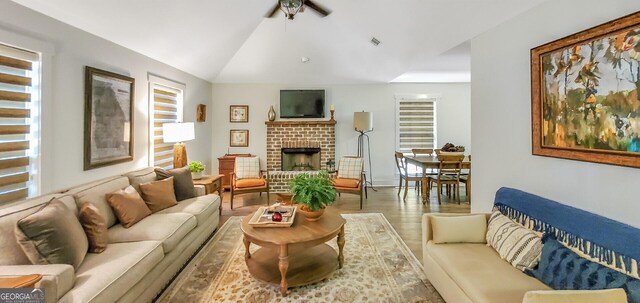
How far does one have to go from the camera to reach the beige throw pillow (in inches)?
94.3

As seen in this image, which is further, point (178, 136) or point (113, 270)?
point (178, 136)

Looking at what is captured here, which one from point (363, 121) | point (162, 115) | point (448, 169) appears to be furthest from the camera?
point (363, 121)

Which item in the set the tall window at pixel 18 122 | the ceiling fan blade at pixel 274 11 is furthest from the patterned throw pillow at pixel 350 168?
the tall window at pixel 18 122

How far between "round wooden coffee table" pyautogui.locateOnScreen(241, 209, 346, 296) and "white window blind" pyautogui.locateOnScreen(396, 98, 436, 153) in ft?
14.4

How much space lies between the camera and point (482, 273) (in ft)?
6.18

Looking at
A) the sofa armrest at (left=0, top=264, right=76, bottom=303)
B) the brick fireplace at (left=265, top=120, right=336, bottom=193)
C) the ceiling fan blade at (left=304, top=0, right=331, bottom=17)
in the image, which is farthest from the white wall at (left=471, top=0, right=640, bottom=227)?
the brick fireplace at (left=265, top=120, right=336, bottom=193)

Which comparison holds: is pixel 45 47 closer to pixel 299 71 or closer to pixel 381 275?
pixel 381 275

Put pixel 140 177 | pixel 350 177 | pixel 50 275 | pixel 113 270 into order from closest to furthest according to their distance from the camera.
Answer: pixel 50 275
pixel 113 270
pixel 140 177
pixel 350 177

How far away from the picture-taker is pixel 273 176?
239 inches

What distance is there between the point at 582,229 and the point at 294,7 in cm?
347

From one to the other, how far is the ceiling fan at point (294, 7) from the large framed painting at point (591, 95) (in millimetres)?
2540

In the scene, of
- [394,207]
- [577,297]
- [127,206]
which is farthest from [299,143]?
[577,297]

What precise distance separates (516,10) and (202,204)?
3.70m

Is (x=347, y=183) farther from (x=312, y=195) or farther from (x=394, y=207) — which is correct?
(x=312, y=195)
